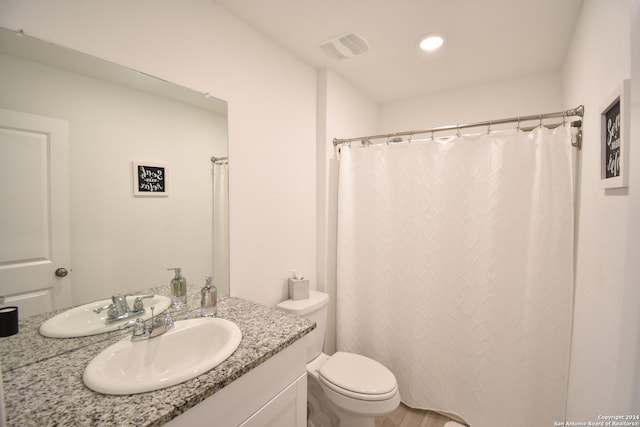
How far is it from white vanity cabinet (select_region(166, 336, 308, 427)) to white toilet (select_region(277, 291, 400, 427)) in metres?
0.32

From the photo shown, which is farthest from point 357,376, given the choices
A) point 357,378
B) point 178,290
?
point 178,290

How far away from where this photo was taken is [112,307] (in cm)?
104

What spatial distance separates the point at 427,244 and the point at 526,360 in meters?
0.81

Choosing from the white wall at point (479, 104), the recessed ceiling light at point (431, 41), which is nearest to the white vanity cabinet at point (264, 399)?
the recessed ceiling light at point (431, 41)

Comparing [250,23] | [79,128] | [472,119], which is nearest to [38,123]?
[79,128]

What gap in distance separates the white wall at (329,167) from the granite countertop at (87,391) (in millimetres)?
1036

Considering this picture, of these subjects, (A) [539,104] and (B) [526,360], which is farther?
(A) [539,104]

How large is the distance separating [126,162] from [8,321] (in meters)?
0.61

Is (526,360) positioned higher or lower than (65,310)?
lower

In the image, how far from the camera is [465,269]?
64.4 inches

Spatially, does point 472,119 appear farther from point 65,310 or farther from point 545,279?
point 65,310

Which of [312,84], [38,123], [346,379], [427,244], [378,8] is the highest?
[378,8]

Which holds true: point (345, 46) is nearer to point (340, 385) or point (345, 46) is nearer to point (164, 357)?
point (164, 357)

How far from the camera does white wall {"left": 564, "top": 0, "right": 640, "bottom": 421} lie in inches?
23.2
